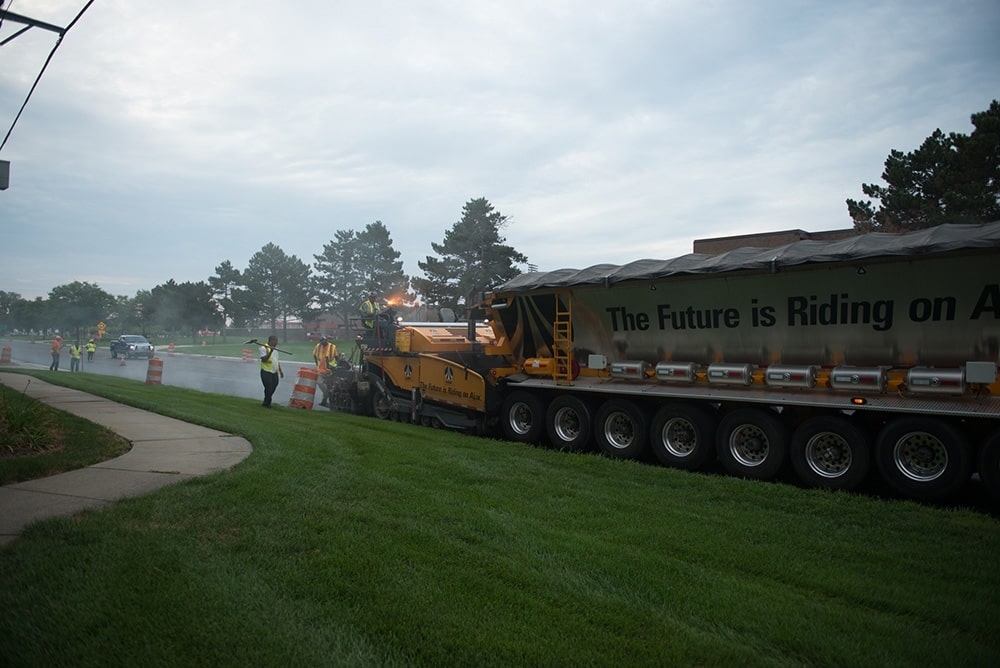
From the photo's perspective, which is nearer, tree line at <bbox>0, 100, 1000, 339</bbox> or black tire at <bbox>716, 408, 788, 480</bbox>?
black tire at <bbox>716, 408, 788, 480</bbox>

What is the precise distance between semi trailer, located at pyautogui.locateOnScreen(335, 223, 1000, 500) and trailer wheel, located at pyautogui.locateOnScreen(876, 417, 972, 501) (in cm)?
1

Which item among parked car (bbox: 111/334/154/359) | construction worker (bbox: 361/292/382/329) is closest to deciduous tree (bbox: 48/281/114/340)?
parked car (bbox: 111/334/154/359)

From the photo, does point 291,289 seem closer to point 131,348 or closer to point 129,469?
point 131,348

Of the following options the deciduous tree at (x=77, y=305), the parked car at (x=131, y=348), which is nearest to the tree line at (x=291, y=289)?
the deciduous tree at (x=77, y=305)

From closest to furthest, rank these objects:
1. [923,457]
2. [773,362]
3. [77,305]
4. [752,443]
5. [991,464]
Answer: [991,464] < [923,457] < [752,443] < [773,362] < [77,305]

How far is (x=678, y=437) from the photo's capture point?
9.40m

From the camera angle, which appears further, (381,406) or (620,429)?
(381,406)

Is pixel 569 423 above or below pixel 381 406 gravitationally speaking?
above

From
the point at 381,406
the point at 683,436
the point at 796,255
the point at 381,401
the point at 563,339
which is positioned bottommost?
the point at 381,406

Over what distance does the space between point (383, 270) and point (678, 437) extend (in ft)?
192

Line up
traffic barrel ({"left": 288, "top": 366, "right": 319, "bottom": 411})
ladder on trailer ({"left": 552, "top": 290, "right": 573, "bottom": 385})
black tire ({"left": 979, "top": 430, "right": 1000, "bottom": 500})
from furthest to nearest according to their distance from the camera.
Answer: traffic barrel ({"left": 288, "top": 366, "right": 319, "bottom": 411})
ladder on trailer ({"left": 552, "top": 290, "right": 573, "bottom": 385})
black tire ({"left": 979, "top": 430, "right": 1000, "bottom": 500})

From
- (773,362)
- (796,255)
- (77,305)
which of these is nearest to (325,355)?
(773,362)

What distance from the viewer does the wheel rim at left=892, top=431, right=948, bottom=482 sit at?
716 centimetres

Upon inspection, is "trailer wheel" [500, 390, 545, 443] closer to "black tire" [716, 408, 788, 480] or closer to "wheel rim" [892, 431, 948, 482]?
"black tire" [716, 408, 788, 480]
